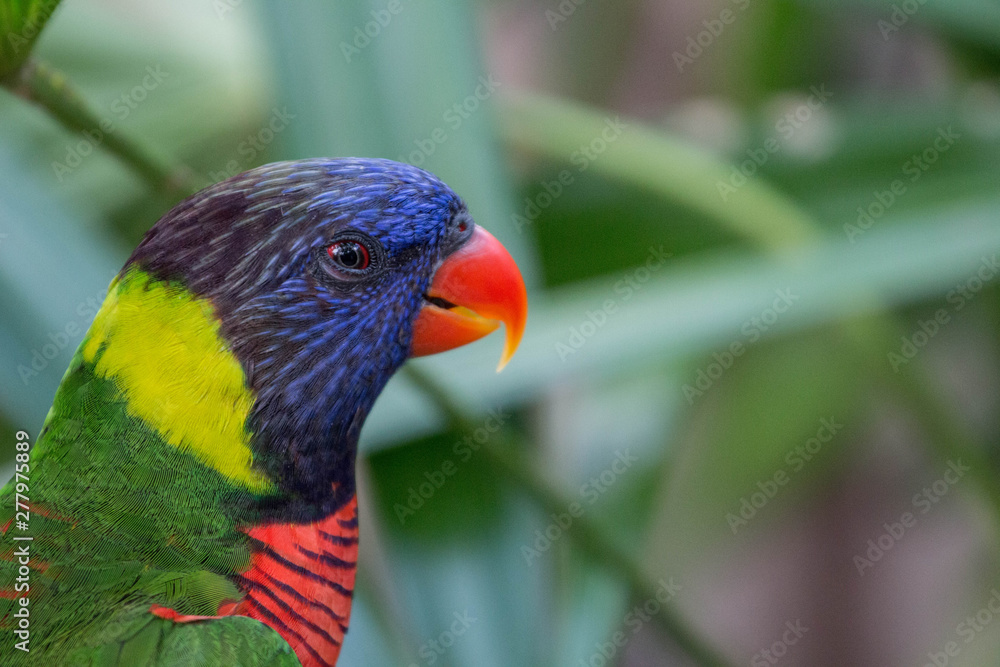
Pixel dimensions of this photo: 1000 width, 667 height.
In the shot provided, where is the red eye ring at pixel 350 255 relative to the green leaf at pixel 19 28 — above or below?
below

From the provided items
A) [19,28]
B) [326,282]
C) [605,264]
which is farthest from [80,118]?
[605,264]

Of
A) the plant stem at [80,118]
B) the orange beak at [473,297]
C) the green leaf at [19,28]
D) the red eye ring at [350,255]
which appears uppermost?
the green leaf at [19,28]

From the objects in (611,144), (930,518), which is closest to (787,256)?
(611,144)

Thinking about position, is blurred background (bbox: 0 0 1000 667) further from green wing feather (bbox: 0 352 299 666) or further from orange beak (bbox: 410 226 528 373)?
green wing feather (bbox: 0 352 299 666)

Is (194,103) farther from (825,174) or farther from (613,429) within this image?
(825,174)

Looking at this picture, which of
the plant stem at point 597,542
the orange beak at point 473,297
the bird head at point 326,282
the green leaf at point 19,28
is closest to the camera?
the green leaf at point 19,28

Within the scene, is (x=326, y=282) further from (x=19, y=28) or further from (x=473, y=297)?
(x=19, y=28)

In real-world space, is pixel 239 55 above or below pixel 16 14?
below

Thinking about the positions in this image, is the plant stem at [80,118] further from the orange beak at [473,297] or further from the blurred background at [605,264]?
the orange beak at [473,297]

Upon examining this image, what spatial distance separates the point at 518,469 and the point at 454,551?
0.23 meters

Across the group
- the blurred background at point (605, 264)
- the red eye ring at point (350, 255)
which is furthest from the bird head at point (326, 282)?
the blurred background at point (605, 264)

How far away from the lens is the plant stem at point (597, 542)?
1271 millimetres

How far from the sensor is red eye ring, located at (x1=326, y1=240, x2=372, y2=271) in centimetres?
102

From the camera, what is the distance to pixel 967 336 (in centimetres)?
244
